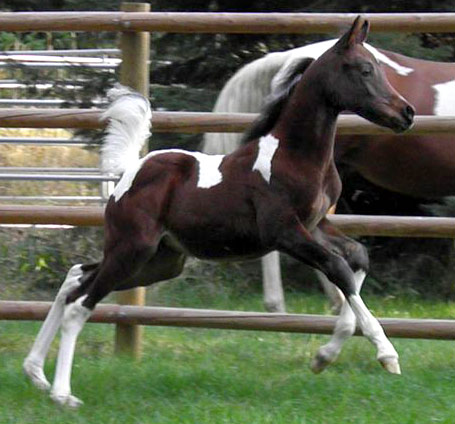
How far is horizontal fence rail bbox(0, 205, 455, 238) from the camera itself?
19.3 ft

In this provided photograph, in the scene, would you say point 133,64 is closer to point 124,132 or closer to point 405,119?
point 124,132

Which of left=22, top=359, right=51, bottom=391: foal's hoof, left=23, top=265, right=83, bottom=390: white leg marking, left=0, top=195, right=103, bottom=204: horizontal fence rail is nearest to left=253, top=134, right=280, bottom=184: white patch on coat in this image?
left=23, top=265, right=83, bottom=390: white leg marking

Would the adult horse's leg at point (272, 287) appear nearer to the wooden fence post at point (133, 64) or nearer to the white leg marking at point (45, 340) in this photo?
the wooden fence post at point (133, 64)

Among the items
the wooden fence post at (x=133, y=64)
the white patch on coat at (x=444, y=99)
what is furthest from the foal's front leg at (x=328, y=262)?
the white patch on coat at (x=444, y=99)

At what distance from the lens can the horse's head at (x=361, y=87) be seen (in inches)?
200

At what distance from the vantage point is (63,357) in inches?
205

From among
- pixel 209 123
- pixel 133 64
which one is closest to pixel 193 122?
pixel 209 123

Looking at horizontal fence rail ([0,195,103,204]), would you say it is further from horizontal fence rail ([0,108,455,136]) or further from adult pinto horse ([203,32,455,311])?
horizontal fence rail ([0,108,455,136])

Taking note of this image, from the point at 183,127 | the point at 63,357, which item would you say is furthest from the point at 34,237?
the point at 63,357

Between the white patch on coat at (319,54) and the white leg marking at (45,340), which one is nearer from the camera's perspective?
the white leg marking at (45,340)

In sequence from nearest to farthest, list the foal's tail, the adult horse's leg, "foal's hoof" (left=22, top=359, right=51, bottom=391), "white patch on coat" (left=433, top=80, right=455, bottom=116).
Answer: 1. "foal's hoof" (left=22, top=359, right=51, bottom=391)
2. the foal's tail
3. the adult horse's leg
4. "white patch on coat" (left=433, top=80, right=455, bottom=116)

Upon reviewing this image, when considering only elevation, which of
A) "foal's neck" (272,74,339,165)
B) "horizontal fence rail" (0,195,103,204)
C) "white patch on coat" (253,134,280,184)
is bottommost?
"horizontal fence rail" (0,195,103,204)

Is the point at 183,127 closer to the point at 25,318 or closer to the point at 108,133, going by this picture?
the point at 108,133

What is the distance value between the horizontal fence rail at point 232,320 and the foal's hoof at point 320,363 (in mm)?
421
